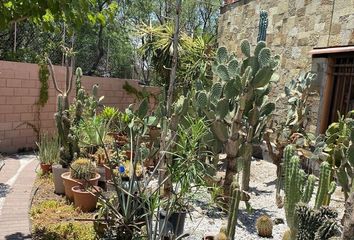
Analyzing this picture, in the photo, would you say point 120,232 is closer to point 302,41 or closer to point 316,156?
point 316,156

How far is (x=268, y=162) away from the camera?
26.0 ft

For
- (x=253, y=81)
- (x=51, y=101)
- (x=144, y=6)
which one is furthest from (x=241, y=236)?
(x=144, y=6)

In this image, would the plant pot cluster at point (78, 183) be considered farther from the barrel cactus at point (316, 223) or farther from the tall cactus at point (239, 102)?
the barrel cactus at point (316, 223)

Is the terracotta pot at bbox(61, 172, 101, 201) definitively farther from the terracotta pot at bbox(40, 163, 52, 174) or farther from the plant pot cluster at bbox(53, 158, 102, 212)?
the terracotta pot at bbox(40, 163, 52, 174)

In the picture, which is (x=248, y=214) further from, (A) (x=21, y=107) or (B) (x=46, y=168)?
(A) (x=21, y=107)

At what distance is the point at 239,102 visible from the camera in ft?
15.4

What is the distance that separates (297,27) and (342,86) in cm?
176

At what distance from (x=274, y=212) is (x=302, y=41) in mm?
3840

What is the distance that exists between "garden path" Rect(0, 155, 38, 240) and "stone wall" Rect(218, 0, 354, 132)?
5.09 meters

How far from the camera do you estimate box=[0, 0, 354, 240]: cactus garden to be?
131 inches

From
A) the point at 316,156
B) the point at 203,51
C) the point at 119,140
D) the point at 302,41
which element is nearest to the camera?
the point at 316,156

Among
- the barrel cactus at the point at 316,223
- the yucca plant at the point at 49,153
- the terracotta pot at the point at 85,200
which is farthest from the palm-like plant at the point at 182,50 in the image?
the barrel cactus at the point at 316,223

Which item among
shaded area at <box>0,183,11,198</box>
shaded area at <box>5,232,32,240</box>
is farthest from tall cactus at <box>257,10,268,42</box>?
shaded area at <box>5,232,32,240</box>

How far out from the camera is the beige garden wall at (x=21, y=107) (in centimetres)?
801
